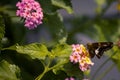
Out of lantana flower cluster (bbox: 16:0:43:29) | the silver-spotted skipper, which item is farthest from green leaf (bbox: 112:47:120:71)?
lantana flower cluster (bbox: 16:0:43:29)

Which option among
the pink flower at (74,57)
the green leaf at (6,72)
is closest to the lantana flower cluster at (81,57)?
the pink flower at (74,57)

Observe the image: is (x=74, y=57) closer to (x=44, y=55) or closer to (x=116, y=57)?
(x=44, y=55)

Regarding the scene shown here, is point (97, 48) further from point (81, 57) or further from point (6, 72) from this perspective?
point (6, 72)

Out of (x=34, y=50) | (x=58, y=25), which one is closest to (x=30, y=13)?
(x=34, y=50)

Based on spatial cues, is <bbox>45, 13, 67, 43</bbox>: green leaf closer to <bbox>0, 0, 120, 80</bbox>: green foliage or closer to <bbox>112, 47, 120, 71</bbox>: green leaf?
<bbox>0, 0, 120, 80</bbox>: green foliage

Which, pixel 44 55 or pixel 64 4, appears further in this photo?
pixel 64 4

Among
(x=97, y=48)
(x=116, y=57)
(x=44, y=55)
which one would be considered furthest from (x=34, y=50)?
(x=116, y=57)

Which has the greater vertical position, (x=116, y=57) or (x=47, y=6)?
(x=47, y=6)
